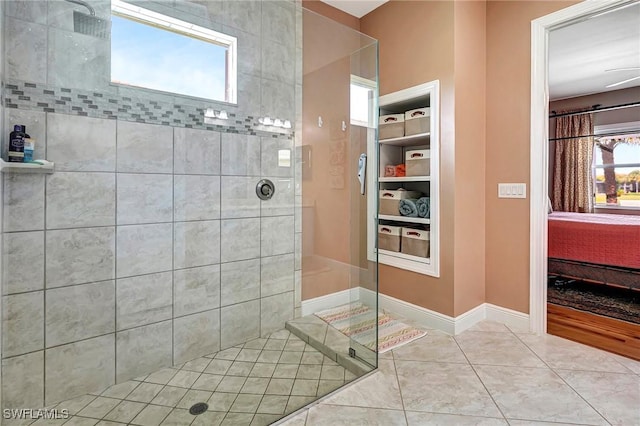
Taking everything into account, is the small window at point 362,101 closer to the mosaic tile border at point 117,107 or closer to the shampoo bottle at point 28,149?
the mosaic tile border at point 117,107

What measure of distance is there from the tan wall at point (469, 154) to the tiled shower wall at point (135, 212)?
1224 millimetres

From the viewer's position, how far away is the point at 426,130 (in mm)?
2590

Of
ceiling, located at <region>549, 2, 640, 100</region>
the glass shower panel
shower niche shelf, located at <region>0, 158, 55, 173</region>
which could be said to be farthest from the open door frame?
shower niche shelf, located at <region>0, 158, 55, 173</region>

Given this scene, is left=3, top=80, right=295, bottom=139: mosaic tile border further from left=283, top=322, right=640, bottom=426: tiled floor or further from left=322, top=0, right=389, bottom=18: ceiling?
left=283, top=322, right=640, bottom=426: tiled floor

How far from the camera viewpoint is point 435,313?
252cm

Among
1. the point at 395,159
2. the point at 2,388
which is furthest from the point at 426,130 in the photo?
the point at 2,388

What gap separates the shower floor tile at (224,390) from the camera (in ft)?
5.04

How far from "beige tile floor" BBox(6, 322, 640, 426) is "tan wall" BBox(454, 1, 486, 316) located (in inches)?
22.6

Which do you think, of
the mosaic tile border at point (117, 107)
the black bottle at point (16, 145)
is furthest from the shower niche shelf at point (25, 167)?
the mosaic tile border at point (117, 107)

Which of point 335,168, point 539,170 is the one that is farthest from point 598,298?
point 335,168

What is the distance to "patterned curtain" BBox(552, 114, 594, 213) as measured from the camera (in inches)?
184

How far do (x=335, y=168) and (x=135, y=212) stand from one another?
142 cm

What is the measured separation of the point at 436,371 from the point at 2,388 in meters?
2.18

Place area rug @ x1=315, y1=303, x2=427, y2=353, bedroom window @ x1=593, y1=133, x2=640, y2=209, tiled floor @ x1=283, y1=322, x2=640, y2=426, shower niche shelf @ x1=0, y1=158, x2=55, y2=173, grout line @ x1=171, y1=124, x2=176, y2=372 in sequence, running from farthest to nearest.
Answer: bedroom window @ x1=593, y1=133, x2=640, y2=209, area rug @ x1=315, y1=303, x2=427, y2=353, grout line @ x1=171, y1=124, x2=176, y2=372, tiled floor @ x1=283, y1=322, x2=640, y2=426, shower niche shelf @ x1=0, y1=158, x2=55, y2=173
